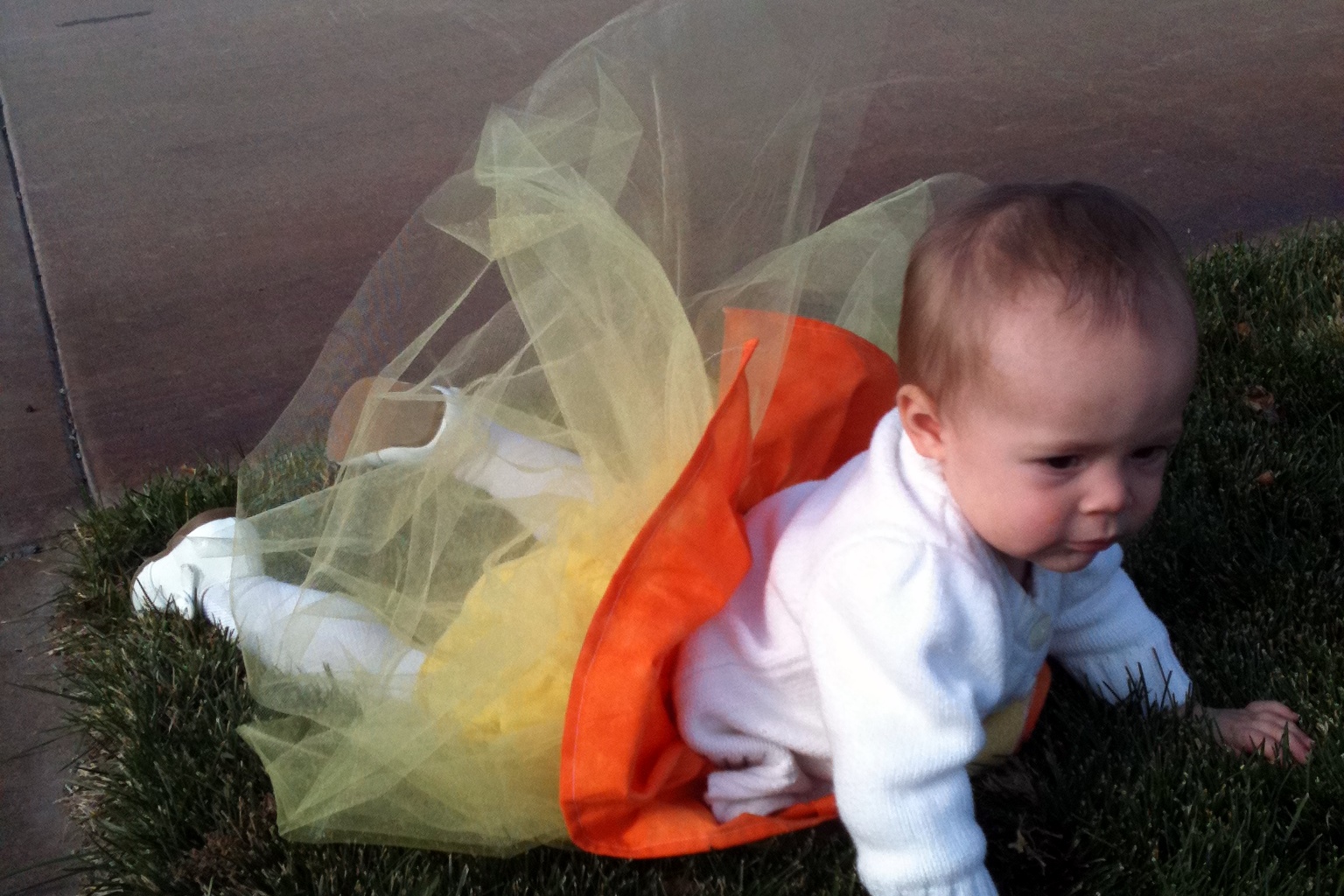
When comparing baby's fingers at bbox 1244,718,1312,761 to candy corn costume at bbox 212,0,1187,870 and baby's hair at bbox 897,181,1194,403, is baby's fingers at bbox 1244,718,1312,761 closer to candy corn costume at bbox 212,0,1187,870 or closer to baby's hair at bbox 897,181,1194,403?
candy corn costume at bbox 212,0,1187,870

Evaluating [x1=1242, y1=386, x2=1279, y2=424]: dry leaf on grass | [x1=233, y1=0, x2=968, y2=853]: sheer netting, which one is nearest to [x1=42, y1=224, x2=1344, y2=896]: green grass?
[x1=1242, y1=386, x2=1279, y2=424]: dry leaf on grass

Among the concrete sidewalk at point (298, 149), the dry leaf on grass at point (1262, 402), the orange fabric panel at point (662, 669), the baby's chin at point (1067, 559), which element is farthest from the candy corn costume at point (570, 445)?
the dry leaf on grass at point (1262, 402)

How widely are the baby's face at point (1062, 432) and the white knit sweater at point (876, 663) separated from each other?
79mm

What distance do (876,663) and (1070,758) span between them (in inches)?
24.0

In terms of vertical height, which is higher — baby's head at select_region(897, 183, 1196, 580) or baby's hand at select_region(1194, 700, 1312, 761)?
baby's head at select_region(897, 183, 1196, 580)

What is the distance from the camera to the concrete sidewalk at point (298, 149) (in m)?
3.99

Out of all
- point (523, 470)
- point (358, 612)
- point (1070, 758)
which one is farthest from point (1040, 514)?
point (358, 612)

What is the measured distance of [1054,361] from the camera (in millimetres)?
1848

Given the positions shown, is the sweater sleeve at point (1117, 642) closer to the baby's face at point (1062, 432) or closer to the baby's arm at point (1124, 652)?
the baby's arm at point (1124, 652)

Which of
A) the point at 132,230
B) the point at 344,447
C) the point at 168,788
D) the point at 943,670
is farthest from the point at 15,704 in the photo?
the point at 132,230

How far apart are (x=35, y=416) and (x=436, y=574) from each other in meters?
2.15

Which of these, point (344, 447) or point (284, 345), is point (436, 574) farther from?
point (284, 345)

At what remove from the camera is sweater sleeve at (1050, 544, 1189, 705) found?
2.42 m

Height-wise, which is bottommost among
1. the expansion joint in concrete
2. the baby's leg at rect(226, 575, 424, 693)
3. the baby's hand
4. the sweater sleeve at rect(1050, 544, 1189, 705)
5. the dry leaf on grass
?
the expansion joint in concrete
